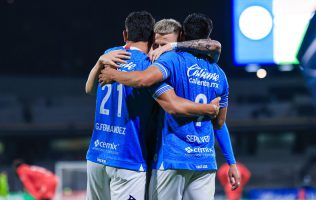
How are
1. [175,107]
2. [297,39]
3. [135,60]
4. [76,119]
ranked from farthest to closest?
[76,119]
[297,39]
[135,60]
[175,107]

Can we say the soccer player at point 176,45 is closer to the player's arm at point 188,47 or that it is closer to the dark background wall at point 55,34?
the player's arm at point 188,47

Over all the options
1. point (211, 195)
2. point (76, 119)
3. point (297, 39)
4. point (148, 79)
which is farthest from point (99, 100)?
point (76, 119)

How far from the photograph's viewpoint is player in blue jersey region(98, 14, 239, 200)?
9.57 ft

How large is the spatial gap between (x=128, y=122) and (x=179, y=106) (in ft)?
0.93

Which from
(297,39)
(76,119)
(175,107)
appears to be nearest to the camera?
(175,107)

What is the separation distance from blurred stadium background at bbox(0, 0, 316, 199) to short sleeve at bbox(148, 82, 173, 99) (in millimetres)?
9047

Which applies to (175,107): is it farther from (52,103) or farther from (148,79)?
(52,103)

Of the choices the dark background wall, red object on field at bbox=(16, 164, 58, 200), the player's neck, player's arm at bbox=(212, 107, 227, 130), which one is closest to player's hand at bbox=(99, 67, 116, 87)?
the player's neck

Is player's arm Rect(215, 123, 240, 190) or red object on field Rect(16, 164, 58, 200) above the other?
player's arm Rect(215, 123, 240, 190)

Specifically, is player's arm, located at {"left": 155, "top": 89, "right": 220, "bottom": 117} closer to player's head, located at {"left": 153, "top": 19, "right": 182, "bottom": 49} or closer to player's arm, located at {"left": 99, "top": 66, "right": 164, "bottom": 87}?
player's arm, located at {"left": 99, "top": 66, "right": 164, "bottom": 87}

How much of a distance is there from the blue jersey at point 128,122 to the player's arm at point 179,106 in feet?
0.46

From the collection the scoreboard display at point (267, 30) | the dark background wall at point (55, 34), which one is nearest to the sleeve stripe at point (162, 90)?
the scoreboard display at point (267, 30)

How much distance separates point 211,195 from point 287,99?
33.7 feet

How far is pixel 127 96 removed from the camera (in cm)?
303
